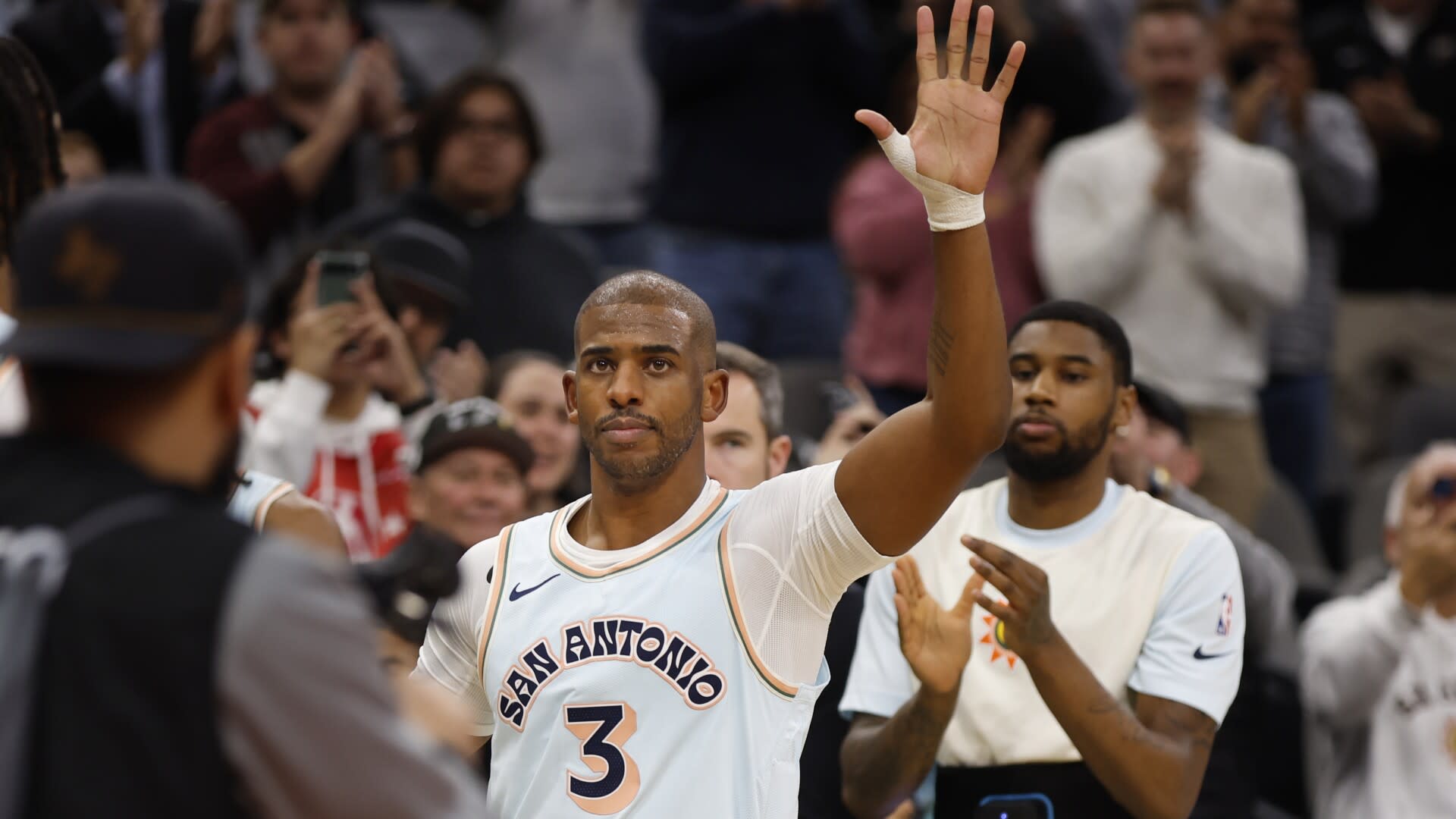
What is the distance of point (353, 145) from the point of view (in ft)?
26.5

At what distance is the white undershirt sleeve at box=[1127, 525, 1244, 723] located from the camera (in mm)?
4492

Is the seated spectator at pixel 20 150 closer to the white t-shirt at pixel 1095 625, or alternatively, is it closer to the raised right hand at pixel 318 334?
the raised right hand at pixel 318 334

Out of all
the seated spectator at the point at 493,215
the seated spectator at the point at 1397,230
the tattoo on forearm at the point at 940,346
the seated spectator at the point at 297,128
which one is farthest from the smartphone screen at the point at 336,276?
the seated spectator at the point at 1397,230

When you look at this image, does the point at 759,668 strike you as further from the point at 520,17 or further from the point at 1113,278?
the point at 520,17

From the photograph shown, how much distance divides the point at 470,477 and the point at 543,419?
0.75 m

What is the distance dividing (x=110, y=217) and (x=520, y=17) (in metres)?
6.41

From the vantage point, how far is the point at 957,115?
354cm

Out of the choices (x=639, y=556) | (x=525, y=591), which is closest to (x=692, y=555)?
(x=639, y=556)

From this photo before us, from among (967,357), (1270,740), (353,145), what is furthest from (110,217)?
(353,145)

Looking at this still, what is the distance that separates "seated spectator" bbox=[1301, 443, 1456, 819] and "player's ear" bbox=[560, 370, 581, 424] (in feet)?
9.30

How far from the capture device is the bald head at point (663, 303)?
395 cm

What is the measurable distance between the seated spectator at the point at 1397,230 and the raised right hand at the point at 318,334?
5.60 metres

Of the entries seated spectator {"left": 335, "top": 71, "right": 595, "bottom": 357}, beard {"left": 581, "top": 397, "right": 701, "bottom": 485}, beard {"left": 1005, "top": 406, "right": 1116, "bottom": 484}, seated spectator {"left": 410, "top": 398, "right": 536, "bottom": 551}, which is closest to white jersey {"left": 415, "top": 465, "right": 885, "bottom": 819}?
beard {"left": 581, "top": 397, "right": 701, "bottom": 485}

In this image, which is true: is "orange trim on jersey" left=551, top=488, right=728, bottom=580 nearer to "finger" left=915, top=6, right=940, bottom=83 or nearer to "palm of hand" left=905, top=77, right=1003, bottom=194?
"palm of hand" left=905, top=77, right=1003, bottom=194
